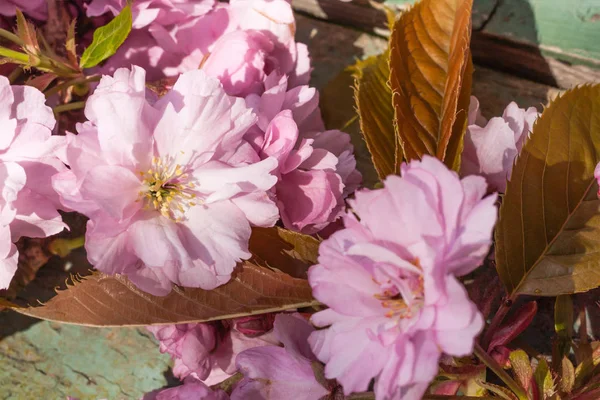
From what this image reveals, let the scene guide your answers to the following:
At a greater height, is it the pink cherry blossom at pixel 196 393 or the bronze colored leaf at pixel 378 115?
the bronze colored leaf at pixel 378 115

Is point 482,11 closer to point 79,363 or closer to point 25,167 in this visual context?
point 25,167

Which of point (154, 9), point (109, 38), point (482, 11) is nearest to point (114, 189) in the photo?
point (109, 38)

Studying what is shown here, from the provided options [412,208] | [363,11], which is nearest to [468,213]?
[412,208]

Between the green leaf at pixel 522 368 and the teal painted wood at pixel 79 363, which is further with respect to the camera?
the teal painted wood at pixel 79 363

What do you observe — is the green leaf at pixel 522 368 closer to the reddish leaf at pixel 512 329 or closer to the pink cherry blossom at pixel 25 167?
the reddish leaf at pixel 512 329

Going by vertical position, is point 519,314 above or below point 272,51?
below

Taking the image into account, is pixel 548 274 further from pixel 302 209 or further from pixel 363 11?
pixel 363 11

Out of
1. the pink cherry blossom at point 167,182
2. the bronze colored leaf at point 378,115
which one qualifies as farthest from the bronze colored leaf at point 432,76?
the pink cherry blossom at point 167,182
